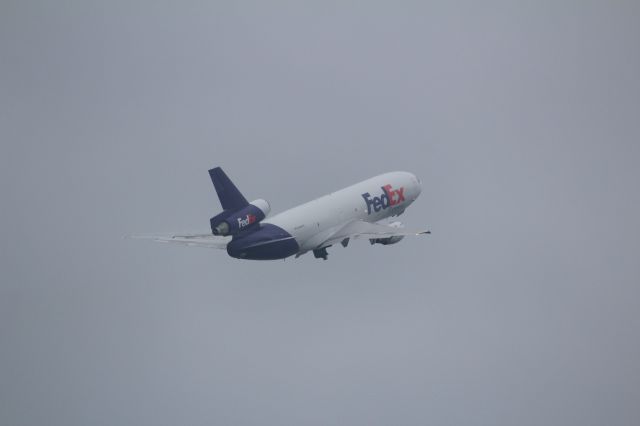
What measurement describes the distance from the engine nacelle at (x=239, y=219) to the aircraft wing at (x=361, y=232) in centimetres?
848

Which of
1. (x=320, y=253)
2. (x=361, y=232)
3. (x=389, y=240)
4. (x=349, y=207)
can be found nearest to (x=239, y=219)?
(x=320, y=253)

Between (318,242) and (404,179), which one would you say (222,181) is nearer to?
(318,242)

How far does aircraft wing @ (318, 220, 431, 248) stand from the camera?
9062 centimetres

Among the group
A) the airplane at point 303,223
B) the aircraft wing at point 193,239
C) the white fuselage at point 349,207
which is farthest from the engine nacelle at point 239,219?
the aircraft wing at point 193,239

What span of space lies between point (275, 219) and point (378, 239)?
13554mm

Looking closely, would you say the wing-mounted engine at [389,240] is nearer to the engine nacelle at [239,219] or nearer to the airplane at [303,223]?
the airplane at [303,223]

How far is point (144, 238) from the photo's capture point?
8900 cm

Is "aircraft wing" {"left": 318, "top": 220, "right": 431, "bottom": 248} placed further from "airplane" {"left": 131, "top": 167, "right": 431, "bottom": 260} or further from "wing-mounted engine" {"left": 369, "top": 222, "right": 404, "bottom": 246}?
"wing-mounted engine" {"left": 369, "top": 222, "right": 404, "bottom": 246}

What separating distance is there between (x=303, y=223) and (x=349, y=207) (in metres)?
7.47

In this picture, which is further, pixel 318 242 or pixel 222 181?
pixel 318 242

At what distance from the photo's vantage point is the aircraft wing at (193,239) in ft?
289

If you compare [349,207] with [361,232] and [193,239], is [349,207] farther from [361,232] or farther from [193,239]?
[193,239]

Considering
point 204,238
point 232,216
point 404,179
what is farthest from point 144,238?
point 404,179

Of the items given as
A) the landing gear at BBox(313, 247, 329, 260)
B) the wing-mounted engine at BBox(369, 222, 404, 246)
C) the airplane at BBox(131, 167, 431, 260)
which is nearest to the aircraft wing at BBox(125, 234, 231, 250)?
the airplane at BBox(131, 167, 431, 260)
